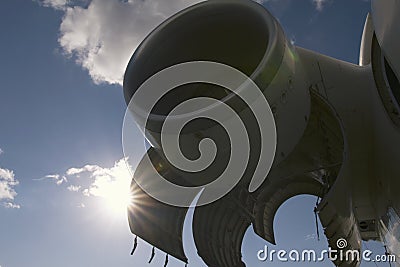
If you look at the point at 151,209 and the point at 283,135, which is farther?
the point at 151,209

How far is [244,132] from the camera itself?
4195mm

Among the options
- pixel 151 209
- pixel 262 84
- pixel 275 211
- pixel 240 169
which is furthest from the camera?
pixel 275 211

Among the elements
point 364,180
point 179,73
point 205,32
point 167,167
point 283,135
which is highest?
point 205,32

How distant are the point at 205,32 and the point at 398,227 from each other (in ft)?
10.4

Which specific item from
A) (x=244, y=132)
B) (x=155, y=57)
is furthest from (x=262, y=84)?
(x=155, y=57)

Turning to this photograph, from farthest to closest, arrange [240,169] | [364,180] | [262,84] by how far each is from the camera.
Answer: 1. [364,180]
2. [240,169]
3. [262,84]

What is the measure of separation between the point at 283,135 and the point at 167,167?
5.51 feet

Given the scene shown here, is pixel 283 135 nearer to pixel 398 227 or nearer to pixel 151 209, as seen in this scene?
pixel 398 227

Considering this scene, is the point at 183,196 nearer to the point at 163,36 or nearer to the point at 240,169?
the point at 240,169

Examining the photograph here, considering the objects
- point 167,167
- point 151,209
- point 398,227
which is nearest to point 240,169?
point 167,167

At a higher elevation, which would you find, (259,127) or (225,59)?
(225,59)

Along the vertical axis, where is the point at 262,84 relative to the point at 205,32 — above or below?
below

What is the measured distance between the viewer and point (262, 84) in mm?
3945

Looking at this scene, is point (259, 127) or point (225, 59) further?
point (225, 59)
